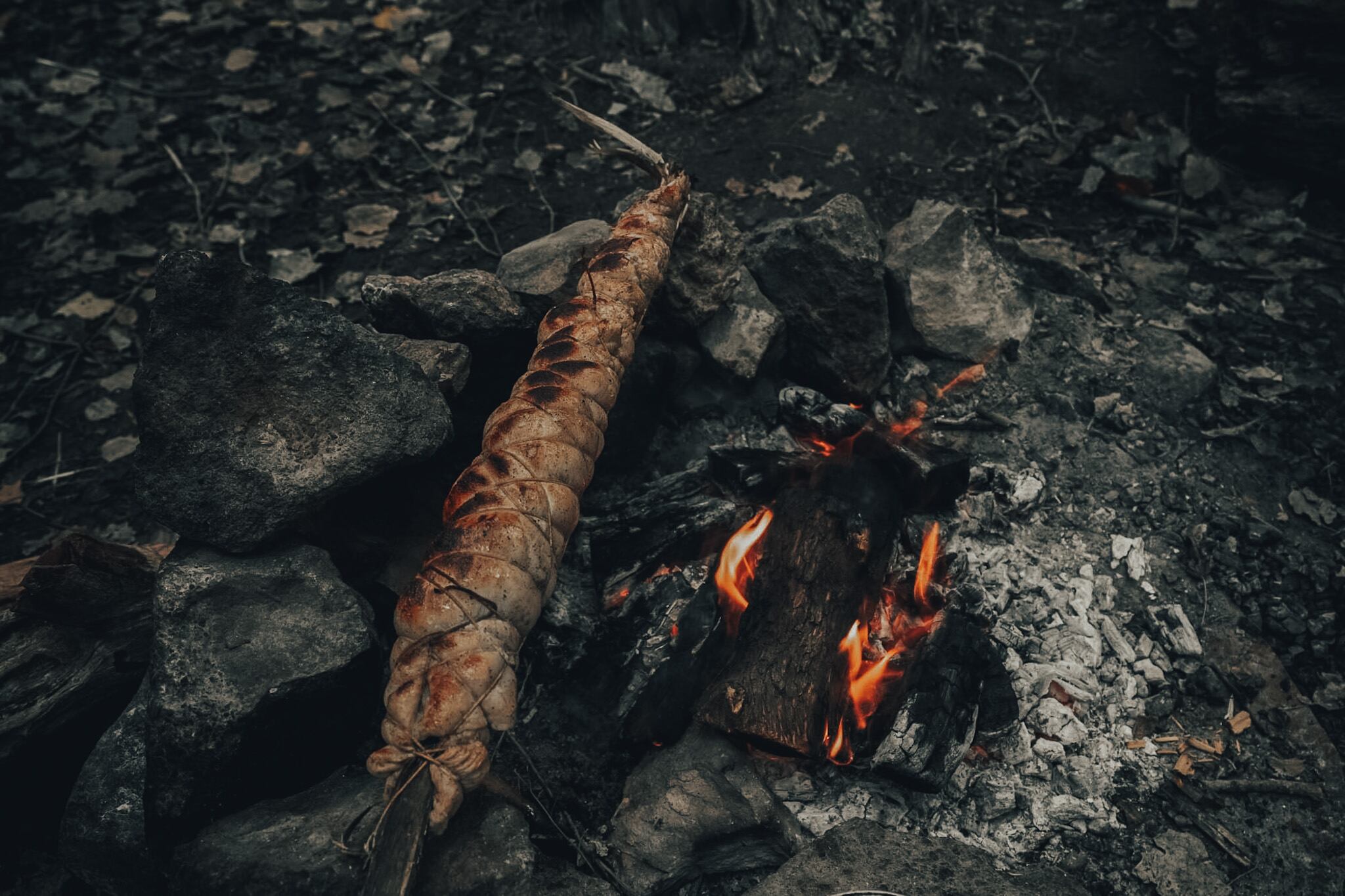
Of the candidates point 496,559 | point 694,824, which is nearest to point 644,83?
point 496,559

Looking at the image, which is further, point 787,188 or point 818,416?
point 787,188

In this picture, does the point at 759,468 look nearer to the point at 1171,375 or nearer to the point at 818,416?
the point at 818,416

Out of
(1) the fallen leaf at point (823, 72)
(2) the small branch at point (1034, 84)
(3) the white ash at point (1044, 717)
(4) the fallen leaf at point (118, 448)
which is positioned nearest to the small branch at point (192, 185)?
(4) the fallen leaf at point (118, 448)

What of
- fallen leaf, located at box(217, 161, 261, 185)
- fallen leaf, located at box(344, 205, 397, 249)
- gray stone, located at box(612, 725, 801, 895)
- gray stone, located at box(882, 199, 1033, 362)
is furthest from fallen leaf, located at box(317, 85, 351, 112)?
gray stone, located at box(612, 725, 801, 895)

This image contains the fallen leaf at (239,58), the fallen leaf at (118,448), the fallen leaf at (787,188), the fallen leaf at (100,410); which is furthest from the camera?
the fallen leaf at (239,58)

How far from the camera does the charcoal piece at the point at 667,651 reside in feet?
8.98

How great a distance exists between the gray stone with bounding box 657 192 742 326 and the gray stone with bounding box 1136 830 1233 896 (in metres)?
2.73

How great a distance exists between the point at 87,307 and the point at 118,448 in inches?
47.3

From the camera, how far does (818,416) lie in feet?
11.5

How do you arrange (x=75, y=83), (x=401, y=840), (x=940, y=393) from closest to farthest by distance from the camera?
1. (x=401, y=840)
2. (x=940, y=393)
3. (x=75, y=83)

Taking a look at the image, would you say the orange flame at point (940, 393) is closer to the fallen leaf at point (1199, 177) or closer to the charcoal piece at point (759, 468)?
the charcoal piece at point (759, 468)

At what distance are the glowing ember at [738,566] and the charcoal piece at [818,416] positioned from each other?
→ 0.52 metres

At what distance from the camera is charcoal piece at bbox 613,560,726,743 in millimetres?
2738

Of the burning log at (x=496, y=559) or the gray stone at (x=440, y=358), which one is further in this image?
the gray stone at (x=440, y=358)
